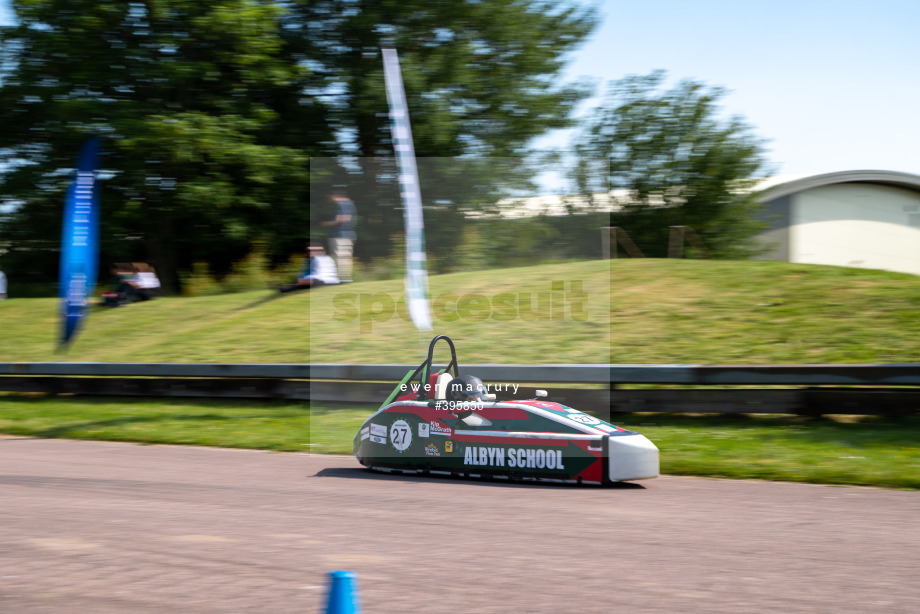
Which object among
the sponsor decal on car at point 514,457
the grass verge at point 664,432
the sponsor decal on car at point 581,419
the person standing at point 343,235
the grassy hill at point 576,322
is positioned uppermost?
the person standing at point 343,235

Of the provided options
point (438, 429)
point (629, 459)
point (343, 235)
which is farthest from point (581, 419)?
point (343, 235)

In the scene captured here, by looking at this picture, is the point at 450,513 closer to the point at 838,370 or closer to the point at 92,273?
the point at 838,370

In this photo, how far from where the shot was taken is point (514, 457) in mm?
7445

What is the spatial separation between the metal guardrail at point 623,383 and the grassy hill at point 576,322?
4.96 ft

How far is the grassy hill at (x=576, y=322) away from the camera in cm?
1288

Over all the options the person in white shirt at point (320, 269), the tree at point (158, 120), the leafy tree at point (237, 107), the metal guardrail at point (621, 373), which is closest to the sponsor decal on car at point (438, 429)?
the metal guardrail at point (621, 373)

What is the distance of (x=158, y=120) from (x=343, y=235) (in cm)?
717

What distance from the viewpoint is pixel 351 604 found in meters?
2.84

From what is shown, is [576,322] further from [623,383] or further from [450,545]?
[450,545]

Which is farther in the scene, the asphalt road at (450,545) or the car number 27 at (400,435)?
the car number 27 at (400,435)

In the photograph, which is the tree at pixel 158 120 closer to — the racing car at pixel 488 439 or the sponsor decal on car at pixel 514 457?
the racing car at pixel 488 439

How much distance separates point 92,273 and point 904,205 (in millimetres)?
42179

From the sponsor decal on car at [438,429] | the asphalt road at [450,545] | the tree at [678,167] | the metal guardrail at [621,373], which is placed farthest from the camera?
the tree at [678,167]

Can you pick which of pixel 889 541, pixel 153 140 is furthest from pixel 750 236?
pixel 889 541
